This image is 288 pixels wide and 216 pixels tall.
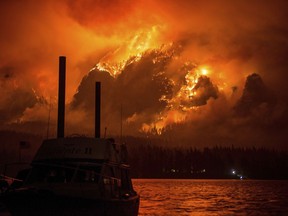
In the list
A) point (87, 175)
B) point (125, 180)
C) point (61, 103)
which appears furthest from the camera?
point (61, 103)

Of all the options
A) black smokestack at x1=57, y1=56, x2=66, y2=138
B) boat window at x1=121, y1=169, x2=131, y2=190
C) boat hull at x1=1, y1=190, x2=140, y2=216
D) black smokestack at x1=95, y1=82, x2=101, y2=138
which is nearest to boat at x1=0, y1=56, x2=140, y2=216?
boat hull at x1=1, y1=190, x2=140, y2=216

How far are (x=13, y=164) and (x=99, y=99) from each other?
18.5 m

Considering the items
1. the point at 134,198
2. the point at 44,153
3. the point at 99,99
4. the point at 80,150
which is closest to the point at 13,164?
the point at 44,153

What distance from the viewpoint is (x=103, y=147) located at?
26312mm

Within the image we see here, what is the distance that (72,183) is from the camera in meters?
24.3

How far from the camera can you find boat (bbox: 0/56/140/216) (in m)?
22.2

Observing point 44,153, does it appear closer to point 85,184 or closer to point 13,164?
point 13,164

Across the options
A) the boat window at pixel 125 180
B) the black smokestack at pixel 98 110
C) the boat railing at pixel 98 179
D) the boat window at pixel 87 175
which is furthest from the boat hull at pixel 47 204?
the black smokestack at pixel 98 110

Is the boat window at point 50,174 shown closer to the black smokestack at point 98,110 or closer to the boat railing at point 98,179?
the boat railing at point 98,179

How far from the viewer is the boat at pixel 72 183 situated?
874 inches

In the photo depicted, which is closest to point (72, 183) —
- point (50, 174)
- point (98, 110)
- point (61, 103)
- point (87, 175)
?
point (87, 175)

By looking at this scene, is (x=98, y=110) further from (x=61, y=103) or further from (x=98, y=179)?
(x=98, y=179)

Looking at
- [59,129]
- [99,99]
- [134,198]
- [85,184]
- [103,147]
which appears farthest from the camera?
[99,99]

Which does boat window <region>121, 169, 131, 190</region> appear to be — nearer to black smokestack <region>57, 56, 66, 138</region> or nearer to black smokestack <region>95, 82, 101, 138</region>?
black smokestack <region>57, 56, 66, 138</region>
